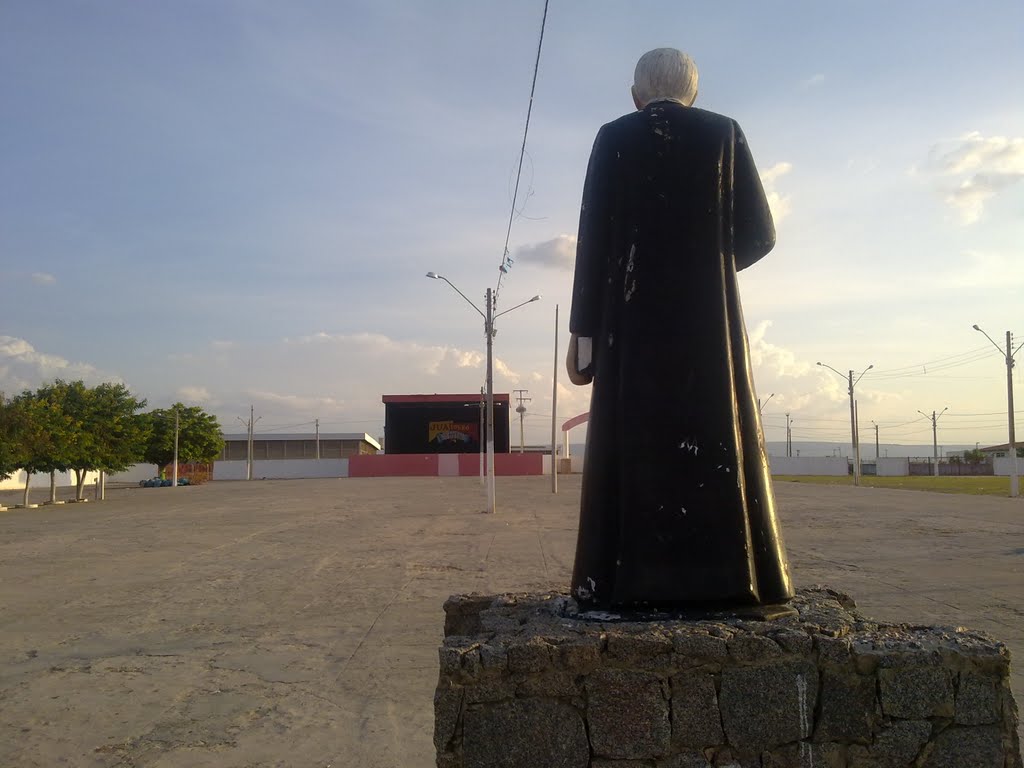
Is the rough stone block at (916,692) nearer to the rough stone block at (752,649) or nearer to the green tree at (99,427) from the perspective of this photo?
the rough stone block at (752,649)

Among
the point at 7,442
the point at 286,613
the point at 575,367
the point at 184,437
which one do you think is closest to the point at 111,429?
the point at 7,442

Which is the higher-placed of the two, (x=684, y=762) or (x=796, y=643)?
(x=796, y=643)

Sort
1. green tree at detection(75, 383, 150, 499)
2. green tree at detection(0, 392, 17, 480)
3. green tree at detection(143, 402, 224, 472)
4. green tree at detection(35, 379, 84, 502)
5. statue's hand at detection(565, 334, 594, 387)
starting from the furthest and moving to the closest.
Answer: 1. green tree at detection(143, 402, 224, 472)
2. green tree at detection(75, 383, 150, 499)
3. green tree at detection(35, 379, 84, 502)
4. green tree at detection(0, 392, 17, 480)
5. statue's hand at detection(565, 334, 594, 387)

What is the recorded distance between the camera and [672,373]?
3092mm

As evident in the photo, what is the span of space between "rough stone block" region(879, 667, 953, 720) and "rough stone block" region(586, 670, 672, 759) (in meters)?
0.66

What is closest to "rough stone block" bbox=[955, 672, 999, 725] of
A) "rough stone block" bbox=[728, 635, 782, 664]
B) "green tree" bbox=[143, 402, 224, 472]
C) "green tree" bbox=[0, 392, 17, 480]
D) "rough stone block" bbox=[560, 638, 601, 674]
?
"rough stone block" bbox=[728, 635, 782, 664]

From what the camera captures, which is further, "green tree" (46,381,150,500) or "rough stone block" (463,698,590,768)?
"green tree" (46,381,150,500)

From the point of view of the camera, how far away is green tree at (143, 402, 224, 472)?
5453cm

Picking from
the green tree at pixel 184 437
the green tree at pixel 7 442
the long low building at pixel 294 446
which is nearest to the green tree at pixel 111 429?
the green tree at pixel 7 442

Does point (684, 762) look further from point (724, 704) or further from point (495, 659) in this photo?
point (495, 659)

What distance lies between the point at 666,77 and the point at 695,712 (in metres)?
2.40

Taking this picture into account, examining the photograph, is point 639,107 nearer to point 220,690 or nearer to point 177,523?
point 220,690

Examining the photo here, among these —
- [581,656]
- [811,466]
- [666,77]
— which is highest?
[666,77]

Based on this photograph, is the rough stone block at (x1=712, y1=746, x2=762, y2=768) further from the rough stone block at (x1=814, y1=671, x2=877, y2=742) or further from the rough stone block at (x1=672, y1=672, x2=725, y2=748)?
the rough stone block at (x1=814, y1=671, x2=877, y2=742)
